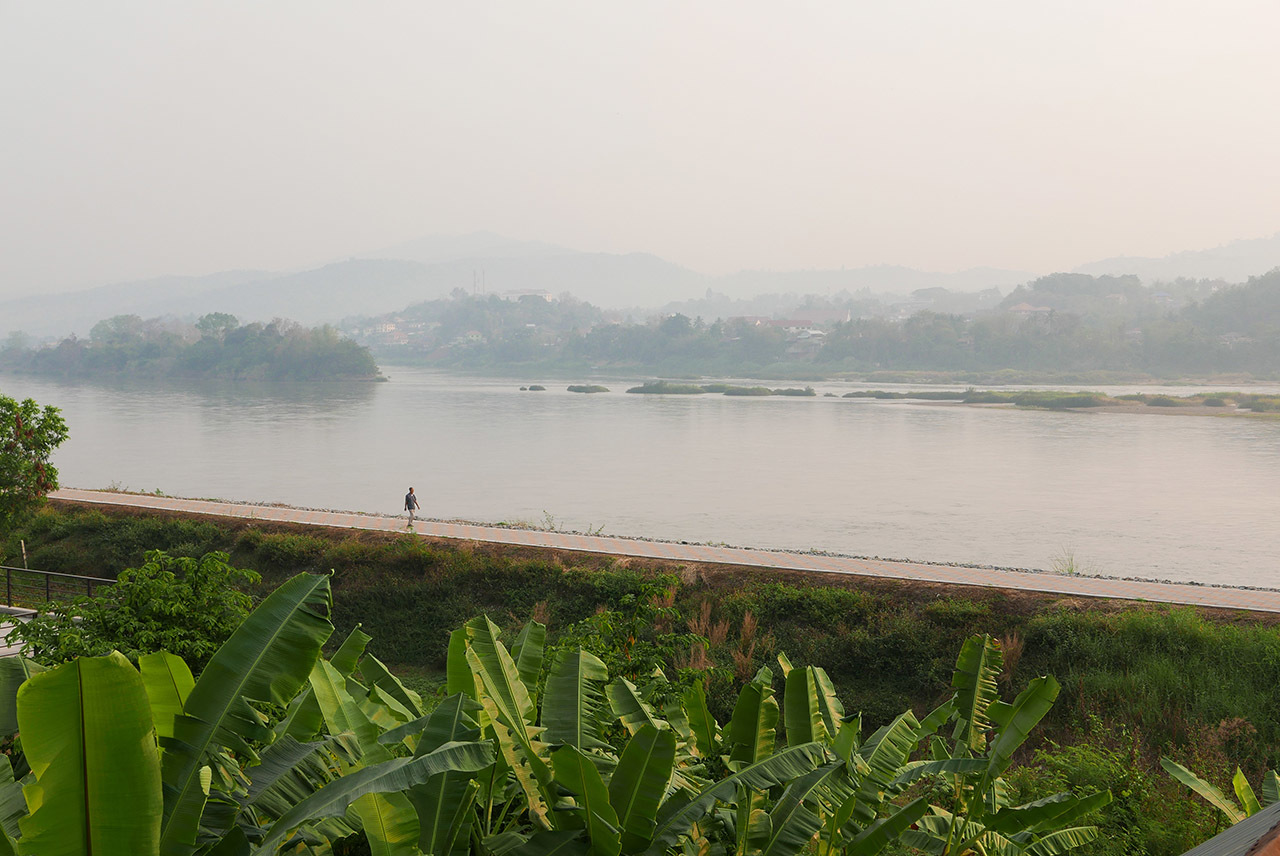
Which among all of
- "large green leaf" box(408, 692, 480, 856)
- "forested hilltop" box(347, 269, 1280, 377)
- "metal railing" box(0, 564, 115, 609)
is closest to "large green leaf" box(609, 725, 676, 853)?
"large green leaf" box(408, 692, 480, 856)

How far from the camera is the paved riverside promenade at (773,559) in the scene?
37.1 ft

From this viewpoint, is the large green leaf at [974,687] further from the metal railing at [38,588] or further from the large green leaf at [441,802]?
the metal railing at [38,588]

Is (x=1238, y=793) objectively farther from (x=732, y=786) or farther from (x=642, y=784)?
(x=642, y=784)

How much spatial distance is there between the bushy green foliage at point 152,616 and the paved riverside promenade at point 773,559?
322 inches

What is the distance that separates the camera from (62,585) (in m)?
14.2

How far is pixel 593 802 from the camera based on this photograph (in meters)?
2.67

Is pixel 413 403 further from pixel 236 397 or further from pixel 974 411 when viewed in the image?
pixel 974 411

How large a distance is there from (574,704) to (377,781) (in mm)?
1296

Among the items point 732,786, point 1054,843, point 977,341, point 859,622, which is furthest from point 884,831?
point 977,341

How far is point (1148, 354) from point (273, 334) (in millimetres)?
73098

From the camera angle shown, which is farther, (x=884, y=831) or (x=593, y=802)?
(x=884, y=831)

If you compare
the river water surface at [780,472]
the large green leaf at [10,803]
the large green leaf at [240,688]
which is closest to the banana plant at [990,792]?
the large green leaf at [240,688]

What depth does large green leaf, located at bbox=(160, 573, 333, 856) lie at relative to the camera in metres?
2.32

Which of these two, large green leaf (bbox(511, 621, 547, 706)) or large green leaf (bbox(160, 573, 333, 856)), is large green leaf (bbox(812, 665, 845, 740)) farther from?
large green leaf (bbox(160, 573, 333, 856))
